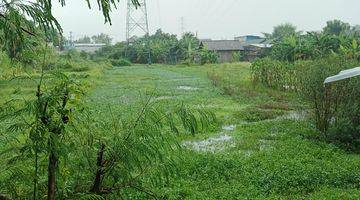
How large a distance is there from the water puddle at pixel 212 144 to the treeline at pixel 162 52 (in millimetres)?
38079

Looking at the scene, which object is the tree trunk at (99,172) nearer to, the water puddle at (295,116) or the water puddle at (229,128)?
the water puddle at (229,128)

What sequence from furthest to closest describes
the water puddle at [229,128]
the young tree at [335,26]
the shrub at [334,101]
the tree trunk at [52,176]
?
1. the young tree at [335,26]
2. the water puddle at [229,128]
3. the shrub at [334,101]
4. the tree trunk at [52,176]

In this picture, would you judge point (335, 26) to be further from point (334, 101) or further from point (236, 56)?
point (334, 101)

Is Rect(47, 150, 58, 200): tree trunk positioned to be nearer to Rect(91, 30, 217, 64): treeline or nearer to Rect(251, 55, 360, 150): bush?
Rect(251, 55, 360, 150): bush

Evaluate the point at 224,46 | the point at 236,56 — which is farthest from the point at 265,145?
the point at 224,46

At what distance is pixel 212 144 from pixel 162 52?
1781 inches

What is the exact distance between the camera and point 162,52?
180ft

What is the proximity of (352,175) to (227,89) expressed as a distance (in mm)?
14552

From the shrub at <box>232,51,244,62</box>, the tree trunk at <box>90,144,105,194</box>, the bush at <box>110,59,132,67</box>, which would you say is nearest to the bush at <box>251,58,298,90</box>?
the tree trunk at <box>90,144,105,194</box>

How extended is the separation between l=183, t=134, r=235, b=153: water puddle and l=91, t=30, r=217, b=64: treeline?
38.1m

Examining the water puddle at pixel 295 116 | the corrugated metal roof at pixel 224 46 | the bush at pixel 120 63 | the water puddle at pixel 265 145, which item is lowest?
the water puddle at pixel 295 116

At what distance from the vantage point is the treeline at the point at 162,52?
50.5 meters

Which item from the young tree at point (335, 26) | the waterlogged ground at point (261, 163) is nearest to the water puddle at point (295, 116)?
the waterlogged ground at point (261, 163)

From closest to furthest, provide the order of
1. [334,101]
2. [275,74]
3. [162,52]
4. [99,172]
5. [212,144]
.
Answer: [99,172] → [212,144] → [334,101] → [275,74] → [162,52]
